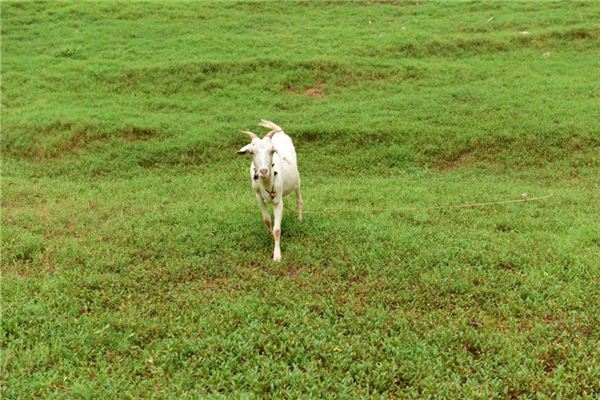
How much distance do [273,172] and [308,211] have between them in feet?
6.82

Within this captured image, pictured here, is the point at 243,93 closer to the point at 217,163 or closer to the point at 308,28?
the point at 217,163

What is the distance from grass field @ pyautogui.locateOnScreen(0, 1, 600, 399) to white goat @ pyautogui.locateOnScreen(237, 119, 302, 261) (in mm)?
555

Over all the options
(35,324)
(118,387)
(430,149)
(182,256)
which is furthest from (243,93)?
(118,387)

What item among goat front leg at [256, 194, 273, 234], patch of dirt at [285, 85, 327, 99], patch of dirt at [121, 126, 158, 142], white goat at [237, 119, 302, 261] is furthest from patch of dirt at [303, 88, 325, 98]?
goat front leg at [256, 194, 273, 234]

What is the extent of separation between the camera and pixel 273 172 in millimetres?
7078

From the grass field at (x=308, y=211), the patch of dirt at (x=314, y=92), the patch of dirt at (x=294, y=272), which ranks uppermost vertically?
the patch of dirt at (x=314, y=92)

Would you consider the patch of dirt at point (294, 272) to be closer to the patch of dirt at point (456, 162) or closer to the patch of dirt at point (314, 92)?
the patch of dirt at point (456, 162)

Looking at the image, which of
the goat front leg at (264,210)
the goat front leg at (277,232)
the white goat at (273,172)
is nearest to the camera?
the white goat at (273,172)

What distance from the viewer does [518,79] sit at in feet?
51.8

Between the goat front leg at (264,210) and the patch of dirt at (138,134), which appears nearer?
the goat front leg at (264,210)

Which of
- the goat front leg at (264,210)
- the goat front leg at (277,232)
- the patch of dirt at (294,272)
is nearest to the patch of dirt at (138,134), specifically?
the goat front leg at (264,210)

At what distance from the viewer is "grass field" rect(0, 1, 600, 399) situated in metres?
4.77

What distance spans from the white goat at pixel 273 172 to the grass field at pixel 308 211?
0.56 metres

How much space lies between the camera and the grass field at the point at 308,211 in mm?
4773
